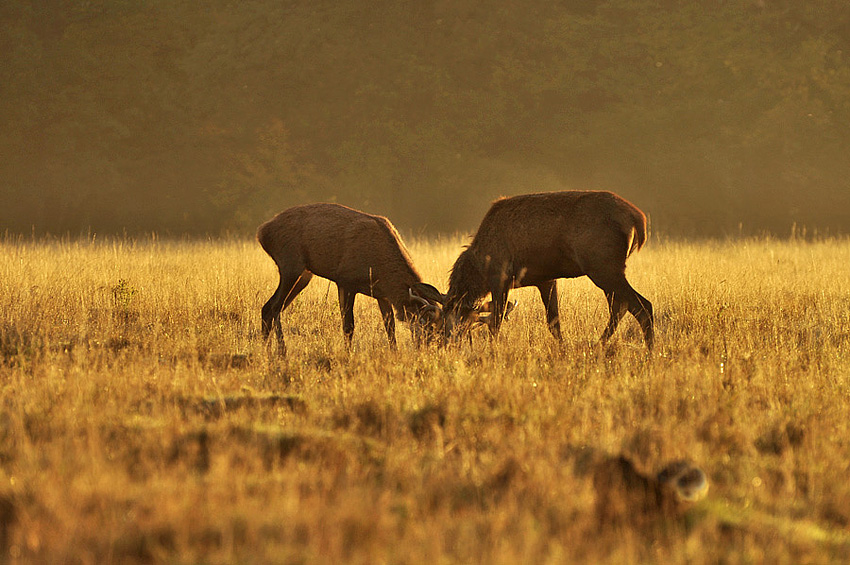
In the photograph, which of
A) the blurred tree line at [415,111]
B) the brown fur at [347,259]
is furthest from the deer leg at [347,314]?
the blurred tree line at [415,111]

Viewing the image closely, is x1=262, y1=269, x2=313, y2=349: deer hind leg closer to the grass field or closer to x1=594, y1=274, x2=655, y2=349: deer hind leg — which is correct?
the grass field

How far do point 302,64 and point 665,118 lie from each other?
21.5 m

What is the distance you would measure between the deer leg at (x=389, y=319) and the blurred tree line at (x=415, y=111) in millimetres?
32842

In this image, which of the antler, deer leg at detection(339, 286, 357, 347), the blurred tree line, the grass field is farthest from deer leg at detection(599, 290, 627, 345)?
the blurred tree line

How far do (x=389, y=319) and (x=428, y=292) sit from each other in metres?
0.67

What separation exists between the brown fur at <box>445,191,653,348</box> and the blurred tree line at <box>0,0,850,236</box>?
32.8 m

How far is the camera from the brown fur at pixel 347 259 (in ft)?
28.2

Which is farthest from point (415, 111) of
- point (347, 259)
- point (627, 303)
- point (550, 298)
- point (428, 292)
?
point (627, 303)

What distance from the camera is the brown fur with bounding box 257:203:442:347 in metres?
8.59

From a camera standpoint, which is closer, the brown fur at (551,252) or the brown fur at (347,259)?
the brown fur at (551,252)

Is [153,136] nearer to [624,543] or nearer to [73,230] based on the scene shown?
[73,230]

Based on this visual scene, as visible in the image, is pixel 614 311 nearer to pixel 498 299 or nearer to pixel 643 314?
pixel 643 314

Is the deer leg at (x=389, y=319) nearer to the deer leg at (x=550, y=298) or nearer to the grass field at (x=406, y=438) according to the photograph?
the grass field at (x=406, y=438)

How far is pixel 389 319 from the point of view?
344 inches
